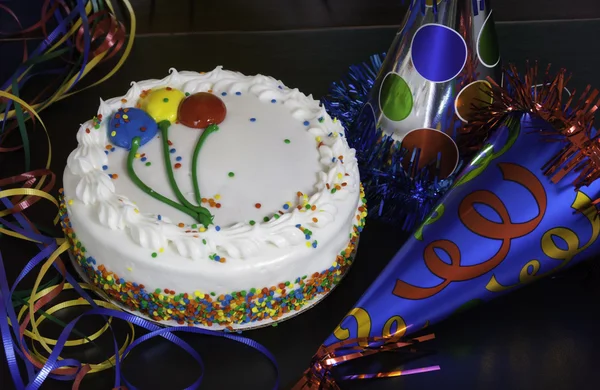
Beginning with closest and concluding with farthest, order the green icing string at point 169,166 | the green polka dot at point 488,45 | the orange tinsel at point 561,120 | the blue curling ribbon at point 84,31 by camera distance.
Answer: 1. the orange tinsel at point 561,120
2. the green icing string at point 169,166
3. the green polka dot at point 488,45
4. the blue curling ribbon at point 84,31

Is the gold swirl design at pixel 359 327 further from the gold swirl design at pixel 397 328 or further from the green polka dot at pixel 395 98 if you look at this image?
the green polka dot at pixel 395 98

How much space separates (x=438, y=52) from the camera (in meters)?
1.38

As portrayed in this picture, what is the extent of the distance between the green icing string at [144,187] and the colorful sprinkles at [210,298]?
8 centimetres

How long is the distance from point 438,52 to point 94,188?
602mm

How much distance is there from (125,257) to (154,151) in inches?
8.5

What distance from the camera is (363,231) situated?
1.53m

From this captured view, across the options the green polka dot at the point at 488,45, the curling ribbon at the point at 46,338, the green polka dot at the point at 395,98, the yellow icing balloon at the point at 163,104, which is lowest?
the curling ribbon at the point at 46,338

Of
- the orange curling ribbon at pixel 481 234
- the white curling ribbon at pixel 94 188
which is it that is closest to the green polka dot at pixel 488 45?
the orange curling ribbon at pixel 481 234

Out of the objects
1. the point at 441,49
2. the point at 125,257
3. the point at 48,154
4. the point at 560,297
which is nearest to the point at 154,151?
the point at 125,257

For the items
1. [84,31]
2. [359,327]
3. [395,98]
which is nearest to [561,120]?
[395,98]

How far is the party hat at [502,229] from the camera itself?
1189 mm

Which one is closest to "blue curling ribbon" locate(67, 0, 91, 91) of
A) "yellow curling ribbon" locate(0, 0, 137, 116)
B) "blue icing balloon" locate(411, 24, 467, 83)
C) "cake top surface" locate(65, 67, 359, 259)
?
"yellow curling ribbon" locate(0, 0, 137, 116)

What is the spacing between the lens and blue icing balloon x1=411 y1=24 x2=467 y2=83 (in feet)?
4.47

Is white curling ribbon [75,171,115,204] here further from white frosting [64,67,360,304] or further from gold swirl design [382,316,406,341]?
gold swirl design [382,316,406,341]
